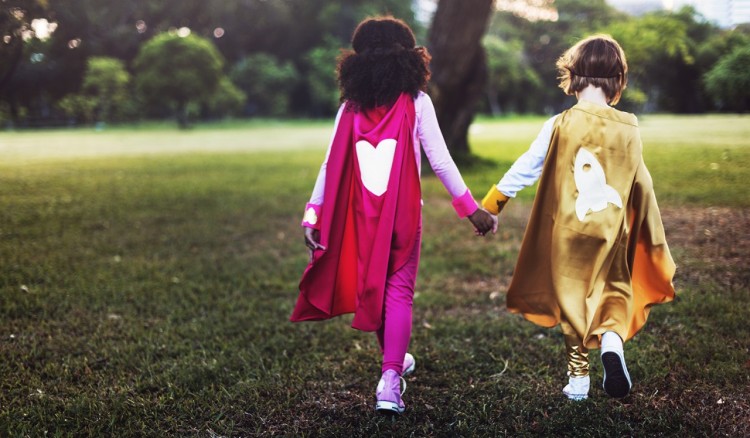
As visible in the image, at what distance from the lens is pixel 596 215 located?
9.78 ft

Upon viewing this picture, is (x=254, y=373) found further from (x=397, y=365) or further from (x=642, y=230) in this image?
(x=642, y=230)

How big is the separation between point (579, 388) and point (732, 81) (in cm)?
380

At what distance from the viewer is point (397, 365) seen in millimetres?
3219

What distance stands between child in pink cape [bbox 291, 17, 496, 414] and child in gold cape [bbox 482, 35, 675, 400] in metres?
0.37

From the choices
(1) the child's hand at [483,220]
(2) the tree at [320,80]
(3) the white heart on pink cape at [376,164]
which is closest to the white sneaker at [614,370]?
(1) the child's hand at [483,220]

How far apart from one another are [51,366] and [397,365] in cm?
216

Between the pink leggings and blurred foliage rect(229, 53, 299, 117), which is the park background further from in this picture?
blurred foliage rect(229, 53, 299, 117)

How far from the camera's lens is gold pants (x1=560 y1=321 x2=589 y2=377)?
3105mm

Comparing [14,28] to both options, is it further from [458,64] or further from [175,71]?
[175,71]

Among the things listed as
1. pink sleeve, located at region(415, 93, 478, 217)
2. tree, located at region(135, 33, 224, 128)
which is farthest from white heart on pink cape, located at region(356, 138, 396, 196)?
tree, located at region(135, 33, 224, 128)

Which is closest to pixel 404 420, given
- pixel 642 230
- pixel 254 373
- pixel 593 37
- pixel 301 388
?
pixel 301 388

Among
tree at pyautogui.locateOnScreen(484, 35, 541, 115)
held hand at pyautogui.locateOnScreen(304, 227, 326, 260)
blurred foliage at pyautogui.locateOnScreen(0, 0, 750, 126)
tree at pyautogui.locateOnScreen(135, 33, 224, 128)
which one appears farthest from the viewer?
tree at pyautogui.locateOnScreen(484, 35, 541, 115)

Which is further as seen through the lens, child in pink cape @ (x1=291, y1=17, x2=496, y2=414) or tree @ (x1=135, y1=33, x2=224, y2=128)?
tree @ (x1=135, y1=33, x2=224, y2=128)

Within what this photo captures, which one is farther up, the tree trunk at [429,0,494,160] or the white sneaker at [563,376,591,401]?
the tree trunk at [429,0,494,160]
